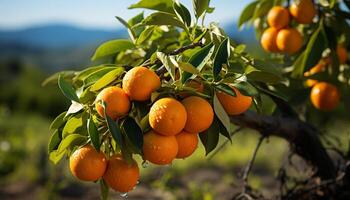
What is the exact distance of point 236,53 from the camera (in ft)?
3.73

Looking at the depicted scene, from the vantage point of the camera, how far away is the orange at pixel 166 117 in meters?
0.87

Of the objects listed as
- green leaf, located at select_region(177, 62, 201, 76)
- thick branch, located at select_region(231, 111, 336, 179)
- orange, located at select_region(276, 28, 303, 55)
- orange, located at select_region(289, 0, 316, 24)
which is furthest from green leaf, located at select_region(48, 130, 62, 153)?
orange, located at select_region(289, 0, 316, 24)

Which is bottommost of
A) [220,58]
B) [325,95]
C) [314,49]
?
[325,95]

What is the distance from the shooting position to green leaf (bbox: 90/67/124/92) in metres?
0.97

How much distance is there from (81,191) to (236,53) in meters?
2.82

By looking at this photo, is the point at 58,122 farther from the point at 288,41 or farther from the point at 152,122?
the point at 288,41

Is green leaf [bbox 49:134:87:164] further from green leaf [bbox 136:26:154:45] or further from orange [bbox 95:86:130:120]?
green leaf [bbox 136:26:154:45]

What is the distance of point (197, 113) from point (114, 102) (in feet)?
0.49

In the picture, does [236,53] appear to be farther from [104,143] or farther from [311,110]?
[311,110]

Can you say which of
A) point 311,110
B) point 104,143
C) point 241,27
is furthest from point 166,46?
point 311,110

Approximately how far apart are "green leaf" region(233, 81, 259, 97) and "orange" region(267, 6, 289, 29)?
63 cm

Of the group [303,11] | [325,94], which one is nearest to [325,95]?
[325,94]

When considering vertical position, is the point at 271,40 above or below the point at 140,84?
below

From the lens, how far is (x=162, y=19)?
1086 mm
